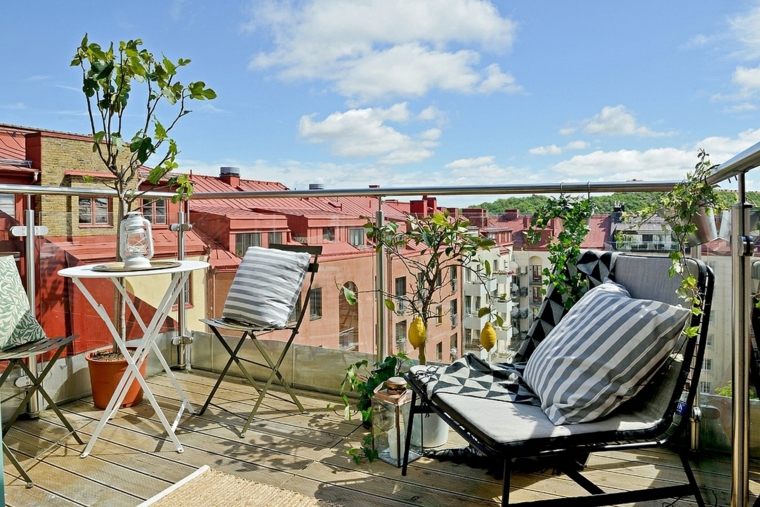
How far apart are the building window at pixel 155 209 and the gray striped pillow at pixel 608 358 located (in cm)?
278

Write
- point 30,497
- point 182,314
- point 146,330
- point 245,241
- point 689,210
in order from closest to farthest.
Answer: point 689,210 < point 30,497 < point 146,330 < point 245,241 < point 182,314

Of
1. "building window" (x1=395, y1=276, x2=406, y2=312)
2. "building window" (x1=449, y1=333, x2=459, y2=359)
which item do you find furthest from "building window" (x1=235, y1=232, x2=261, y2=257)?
"building window" (x1=449, y1=333, x2=459, y2=359)

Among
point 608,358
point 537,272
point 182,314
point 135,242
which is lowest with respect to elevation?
point 182,314

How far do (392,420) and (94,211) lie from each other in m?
2.22

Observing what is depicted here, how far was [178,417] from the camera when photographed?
8.75 ft

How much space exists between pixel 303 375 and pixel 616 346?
82.1 inches

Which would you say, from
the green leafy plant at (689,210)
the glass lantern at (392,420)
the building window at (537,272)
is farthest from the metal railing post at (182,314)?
the green leafy plant at (689,210)

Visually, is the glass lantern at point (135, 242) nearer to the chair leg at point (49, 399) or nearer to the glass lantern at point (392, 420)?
the chair leg at point (49, 399)

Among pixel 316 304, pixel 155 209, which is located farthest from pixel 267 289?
pixel 155 209

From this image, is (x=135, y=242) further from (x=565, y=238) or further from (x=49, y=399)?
(x=565, y=238)

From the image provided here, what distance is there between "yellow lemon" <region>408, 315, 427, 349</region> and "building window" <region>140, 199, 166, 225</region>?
6.51 ft

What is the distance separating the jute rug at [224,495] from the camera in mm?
2010

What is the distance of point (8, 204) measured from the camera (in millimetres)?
2750

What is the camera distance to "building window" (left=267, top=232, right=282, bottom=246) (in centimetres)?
328
